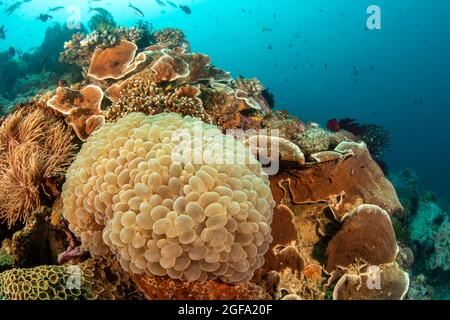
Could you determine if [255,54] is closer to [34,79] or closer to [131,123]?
[34,79]

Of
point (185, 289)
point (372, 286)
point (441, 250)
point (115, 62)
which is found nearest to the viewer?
point (185, 289)

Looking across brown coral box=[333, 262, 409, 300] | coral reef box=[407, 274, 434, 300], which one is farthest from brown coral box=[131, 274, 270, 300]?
coral reef box=[407, 274, 434, 300]

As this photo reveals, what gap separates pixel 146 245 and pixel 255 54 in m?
121

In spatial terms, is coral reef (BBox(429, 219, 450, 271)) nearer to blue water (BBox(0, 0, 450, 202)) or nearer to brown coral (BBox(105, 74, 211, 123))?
brown coral (BBox(105, 74, 211, 123))

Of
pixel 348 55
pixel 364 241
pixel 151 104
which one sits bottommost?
pixel 348 55

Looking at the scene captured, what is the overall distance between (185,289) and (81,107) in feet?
11.9

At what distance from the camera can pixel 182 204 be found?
2410mm

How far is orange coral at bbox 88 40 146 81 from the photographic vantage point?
224 inches

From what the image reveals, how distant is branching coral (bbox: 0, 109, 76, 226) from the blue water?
60.8 m

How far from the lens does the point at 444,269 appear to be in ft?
24.3

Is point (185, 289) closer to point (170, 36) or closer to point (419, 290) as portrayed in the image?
point (419, 290)

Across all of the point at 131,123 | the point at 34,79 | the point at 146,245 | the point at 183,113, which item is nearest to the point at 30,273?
the point at 146,245

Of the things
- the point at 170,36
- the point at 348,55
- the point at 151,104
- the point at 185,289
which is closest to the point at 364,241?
the point at 185,289

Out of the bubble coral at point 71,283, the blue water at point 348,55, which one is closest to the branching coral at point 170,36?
the bubble coral at point 71,283
